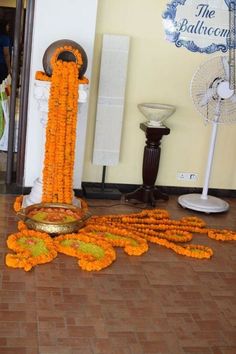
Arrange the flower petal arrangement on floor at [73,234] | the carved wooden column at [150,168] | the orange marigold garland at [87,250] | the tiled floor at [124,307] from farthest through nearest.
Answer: the carved wooden column at [150,168] → the flower petal arrangement on floor at [73,234] → the orange marigold garland at [87,250] → the tiled floor at [124,307]

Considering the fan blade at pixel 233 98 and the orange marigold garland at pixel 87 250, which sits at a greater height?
the fan blade at pixel 233 98

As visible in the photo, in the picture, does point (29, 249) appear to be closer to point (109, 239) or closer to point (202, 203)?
point (109, 239)

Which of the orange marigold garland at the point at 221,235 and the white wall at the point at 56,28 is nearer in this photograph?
the orange marigold garland at the point at 221,235

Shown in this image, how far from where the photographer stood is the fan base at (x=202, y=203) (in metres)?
4.89

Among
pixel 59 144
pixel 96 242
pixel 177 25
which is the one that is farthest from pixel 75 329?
pixel 177 25

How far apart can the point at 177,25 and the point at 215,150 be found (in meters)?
1.33

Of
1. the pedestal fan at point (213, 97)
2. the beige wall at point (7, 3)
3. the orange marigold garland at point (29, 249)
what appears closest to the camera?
the orange marigold garland at point (29, 249)

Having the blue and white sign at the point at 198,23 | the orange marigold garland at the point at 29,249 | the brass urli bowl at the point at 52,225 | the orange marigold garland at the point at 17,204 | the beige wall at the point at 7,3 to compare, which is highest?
the beige wall at the point at 7,3

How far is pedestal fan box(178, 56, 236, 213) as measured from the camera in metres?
4.68

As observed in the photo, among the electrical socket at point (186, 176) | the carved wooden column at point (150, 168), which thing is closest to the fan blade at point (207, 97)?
the carved wooden column at point (150, 168)

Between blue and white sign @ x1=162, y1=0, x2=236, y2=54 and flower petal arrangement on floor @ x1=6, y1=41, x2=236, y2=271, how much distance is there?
49.3 inches

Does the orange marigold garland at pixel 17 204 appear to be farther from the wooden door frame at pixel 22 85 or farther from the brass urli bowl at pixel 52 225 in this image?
the brass urli bowl at pixel 52 225

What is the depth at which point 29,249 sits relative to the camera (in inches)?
142

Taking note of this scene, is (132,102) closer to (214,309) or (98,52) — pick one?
(98,52)
